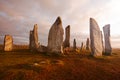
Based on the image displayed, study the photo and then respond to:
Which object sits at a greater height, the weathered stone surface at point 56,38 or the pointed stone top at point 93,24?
the pointed stone top at point 93,24

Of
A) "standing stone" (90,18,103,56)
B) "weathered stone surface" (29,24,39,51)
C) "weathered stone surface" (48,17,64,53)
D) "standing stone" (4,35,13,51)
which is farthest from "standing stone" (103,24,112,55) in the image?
"standing stone" (4,35,13,51)

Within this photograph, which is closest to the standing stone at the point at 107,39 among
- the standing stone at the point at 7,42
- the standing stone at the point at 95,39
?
the standing stone at the point at 95,39

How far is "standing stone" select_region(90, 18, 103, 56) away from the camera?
2623 centimetres

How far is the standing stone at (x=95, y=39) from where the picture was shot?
26.2 meters

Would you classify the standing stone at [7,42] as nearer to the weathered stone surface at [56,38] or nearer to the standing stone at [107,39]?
the weathered stone surface at [56,38]

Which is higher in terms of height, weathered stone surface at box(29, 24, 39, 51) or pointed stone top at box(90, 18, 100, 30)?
pointed stone top at box(90, 18, 100, 30)

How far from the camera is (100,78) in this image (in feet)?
49.3

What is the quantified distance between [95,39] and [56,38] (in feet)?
24.7

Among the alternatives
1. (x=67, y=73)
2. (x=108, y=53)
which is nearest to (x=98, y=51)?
(x=108, y=53)

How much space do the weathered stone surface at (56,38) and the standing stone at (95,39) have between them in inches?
237

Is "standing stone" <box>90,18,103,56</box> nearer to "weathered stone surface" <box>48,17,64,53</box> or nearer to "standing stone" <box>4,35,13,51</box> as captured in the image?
"weathered stone surface" <box>48,17,64,53</box>

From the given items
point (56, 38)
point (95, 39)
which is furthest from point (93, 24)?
point (56, 38)

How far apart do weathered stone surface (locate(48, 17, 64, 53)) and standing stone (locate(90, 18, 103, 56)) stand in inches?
237

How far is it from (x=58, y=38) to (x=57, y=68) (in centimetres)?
869
